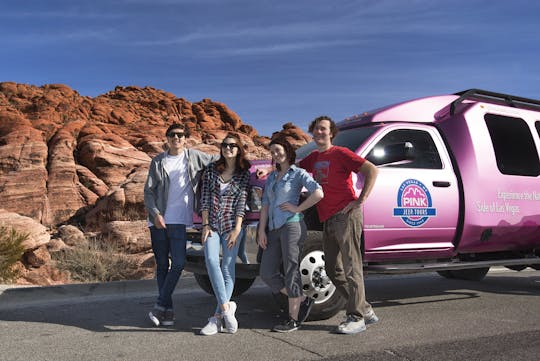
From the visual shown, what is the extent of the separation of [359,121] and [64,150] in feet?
105

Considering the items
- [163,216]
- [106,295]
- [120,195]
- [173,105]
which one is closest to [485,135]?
[163,216]

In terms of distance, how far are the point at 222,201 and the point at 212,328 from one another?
116cm

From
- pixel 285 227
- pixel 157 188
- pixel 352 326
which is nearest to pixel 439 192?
pixel 352 326

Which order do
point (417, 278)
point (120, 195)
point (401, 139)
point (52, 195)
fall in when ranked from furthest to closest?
point (52, 195), point (120, 195), point (417, 278), point (401, 139)

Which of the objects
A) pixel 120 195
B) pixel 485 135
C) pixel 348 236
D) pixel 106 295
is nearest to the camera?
pixel 348 236

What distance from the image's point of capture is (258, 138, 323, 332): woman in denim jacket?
190 inches

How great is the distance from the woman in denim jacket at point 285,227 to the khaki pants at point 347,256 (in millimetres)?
278

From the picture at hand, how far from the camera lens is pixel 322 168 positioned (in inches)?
199

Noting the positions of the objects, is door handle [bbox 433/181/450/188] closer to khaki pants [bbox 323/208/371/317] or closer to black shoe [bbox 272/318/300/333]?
khaki pants [bbox 323/208/371/317]

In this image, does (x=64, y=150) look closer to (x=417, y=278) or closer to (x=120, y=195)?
(x=120, y=195)

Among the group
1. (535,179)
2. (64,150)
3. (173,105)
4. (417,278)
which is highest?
(173,105)

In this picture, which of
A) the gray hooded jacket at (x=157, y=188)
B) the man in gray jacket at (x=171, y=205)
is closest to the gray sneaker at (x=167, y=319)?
the man in gray jacket at (x=171, y=205)

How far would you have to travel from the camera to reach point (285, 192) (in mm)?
4844

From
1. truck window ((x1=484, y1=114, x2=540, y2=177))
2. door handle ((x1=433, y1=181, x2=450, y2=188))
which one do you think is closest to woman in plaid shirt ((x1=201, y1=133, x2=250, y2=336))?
door handle ((x1=433, y1=181, x2=450, y2=188))
